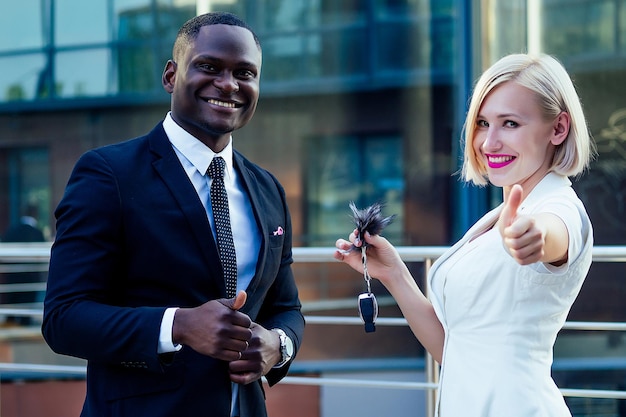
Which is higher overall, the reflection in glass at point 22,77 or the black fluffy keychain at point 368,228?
the reflection in glass at point 22,77

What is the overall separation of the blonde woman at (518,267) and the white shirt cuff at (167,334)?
1.80ft

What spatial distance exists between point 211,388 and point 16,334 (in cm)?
597

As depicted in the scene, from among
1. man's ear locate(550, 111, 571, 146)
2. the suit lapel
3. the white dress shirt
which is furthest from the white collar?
man's ear locate(550, 111, 571, 146)

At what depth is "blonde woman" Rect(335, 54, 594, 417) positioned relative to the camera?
4.54 feet

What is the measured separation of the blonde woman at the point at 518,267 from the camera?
4.54 feet

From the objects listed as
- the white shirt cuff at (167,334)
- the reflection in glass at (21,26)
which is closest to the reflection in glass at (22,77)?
the reflection in glass at (21,26)

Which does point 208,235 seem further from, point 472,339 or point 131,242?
point 472,339

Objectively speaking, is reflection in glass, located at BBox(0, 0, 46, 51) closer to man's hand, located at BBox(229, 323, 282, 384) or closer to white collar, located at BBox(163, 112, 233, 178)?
white collar, located at BBox(163, 112, 233, 178)

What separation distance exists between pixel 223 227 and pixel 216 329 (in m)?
0.27

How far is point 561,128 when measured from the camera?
146cm

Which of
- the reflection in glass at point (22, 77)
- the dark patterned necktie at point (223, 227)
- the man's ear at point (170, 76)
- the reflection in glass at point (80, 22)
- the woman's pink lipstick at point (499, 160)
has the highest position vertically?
the reflection in glass at point (80, 22)

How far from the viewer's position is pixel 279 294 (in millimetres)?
1681

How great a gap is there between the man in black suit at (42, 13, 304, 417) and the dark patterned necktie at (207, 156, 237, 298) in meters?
0.01

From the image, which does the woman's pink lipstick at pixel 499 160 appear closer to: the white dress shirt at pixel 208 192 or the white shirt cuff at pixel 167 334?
the white dress shirt at pixel 208 192
